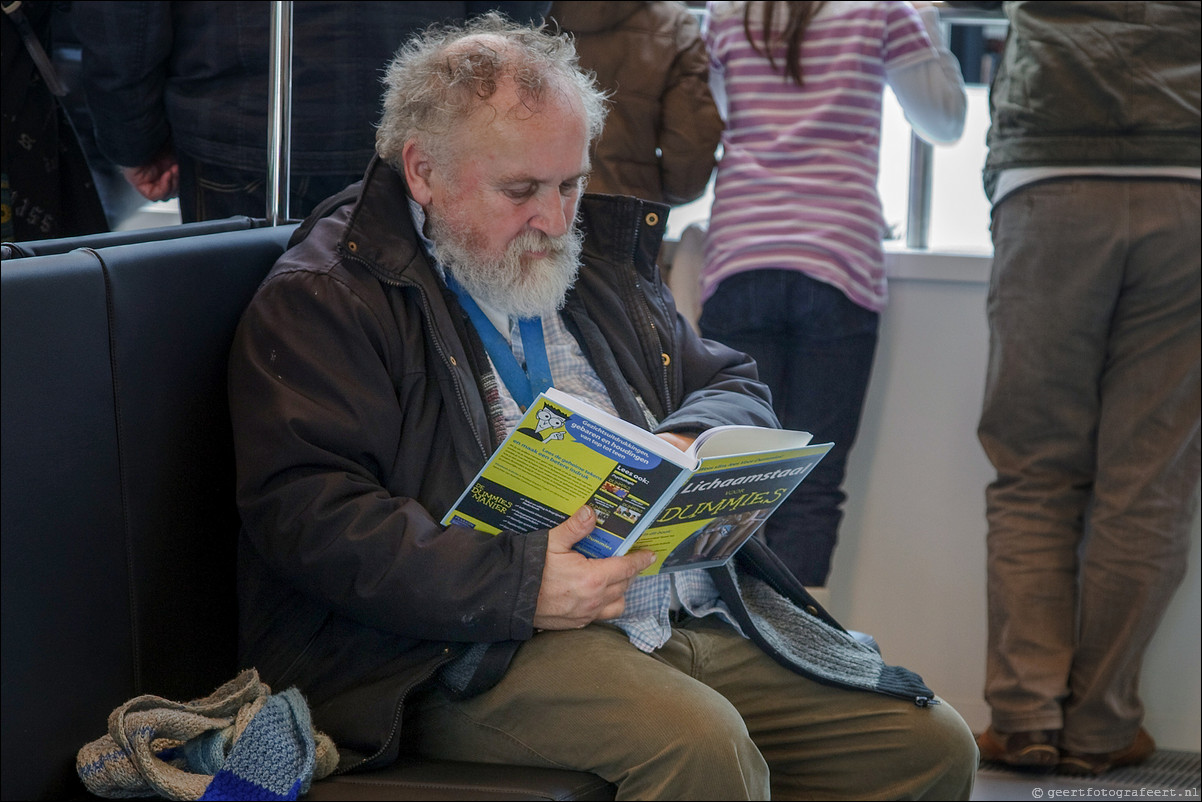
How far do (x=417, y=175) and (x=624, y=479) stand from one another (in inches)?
26.1

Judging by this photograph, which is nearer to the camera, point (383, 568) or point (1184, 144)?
point (383, 568)

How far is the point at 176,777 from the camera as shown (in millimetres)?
1471

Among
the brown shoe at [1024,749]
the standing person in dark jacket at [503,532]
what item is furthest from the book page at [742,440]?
the brown shoe at [1024,749]

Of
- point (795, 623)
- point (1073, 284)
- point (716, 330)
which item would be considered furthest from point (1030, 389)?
point (795, 623)

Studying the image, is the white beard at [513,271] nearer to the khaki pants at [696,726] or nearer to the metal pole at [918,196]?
the khaki pants at [696,726]

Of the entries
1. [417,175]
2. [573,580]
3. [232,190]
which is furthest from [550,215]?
[232,190]

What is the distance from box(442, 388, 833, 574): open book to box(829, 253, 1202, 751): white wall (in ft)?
5.63

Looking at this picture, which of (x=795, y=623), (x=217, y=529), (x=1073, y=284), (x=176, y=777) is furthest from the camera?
(x=1073, y=284)

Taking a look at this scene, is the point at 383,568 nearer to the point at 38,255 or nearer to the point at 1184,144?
the point at 38,255

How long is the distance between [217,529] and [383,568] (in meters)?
0.35

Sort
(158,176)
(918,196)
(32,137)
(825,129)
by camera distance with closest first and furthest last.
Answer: (32,137) → (158,176) → (825,129) → (918,196)

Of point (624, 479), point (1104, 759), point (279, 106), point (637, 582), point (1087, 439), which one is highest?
point (279, 106)

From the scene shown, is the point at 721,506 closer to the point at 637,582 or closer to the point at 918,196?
the point at 637,582

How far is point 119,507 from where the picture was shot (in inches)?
61.7
